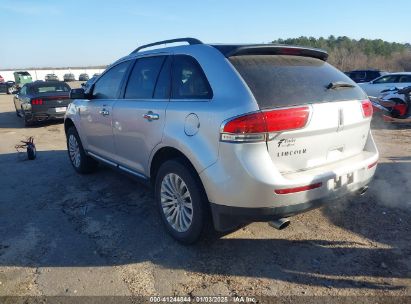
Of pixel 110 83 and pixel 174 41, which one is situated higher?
pixel 174 41

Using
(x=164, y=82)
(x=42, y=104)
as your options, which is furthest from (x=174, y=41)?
(x=42, y=104)

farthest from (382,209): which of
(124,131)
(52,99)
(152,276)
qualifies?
(52,99)

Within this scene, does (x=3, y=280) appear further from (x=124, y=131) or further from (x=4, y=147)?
(x=4, y=147)

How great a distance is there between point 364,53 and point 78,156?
61.4 metres

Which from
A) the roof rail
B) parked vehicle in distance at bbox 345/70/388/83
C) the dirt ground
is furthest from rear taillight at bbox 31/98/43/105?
parked vehicle in distance at bbox 345/70/388/83

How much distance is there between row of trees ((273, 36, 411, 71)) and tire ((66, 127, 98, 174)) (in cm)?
4404

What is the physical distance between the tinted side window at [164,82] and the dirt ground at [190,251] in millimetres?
1408

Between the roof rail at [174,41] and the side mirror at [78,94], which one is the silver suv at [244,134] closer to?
the roof rail at [174,41]

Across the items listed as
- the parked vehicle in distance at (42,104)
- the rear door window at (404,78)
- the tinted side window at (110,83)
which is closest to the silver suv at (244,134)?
the tinted side window at (110,83)

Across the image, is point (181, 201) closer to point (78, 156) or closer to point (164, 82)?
point (164, 82)

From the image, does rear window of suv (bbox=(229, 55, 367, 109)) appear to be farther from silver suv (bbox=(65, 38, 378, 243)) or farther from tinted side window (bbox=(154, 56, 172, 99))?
tinted side window (bbox=(154, 56, 172, 99))

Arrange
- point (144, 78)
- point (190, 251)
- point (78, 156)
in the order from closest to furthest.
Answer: point (190, 251) → point (144, 78) → point (78, 156)

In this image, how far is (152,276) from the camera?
120 inches

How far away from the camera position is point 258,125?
2.69 metres
